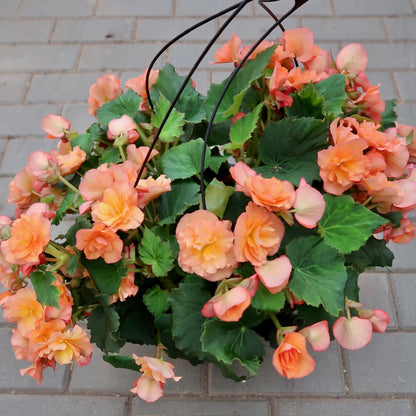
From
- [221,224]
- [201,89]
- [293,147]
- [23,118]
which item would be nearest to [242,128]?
[293,147]

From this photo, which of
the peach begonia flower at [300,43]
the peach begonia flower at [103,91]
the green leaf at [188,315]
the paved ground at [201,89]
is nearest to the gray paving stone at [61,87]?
the paved ground at [201,89]

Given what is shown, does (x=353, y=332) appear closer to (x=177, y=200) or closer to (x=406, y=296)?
(x=177, y=200)

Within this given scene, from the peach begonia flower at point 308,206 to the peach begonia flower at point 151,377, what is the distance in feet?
1.01

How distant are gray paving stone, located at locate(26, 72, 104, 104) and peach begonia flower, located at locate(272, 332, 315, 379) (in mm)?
1330

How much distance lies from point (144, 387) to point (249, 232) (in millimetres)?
303

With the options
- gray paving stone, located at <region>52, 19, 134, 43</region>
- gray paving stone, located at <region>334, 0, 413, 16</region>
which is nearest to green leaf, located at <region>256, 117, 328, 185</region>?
gray paving stone, located at <region>52, 19, 134, 43</region>

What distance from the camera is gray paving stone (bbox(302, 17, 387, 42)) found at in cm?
192

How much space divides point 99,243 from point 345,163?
38cm

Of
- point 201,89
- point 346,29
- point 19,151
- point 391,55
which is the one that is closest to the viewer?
point 19,151

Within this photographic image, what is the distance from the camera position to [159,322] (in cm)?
82

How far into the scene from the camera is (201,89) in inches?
Result: 68.4

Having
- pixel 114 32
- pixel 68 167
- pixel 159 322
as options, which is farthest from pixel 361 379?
pixel 114 32

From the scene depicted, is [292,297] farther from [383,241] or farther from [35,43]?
[35,43]

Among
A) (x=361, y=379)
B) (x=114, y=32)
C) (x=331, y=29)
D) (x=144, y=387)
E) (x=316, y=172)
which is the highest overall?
(x=316, y=172)
